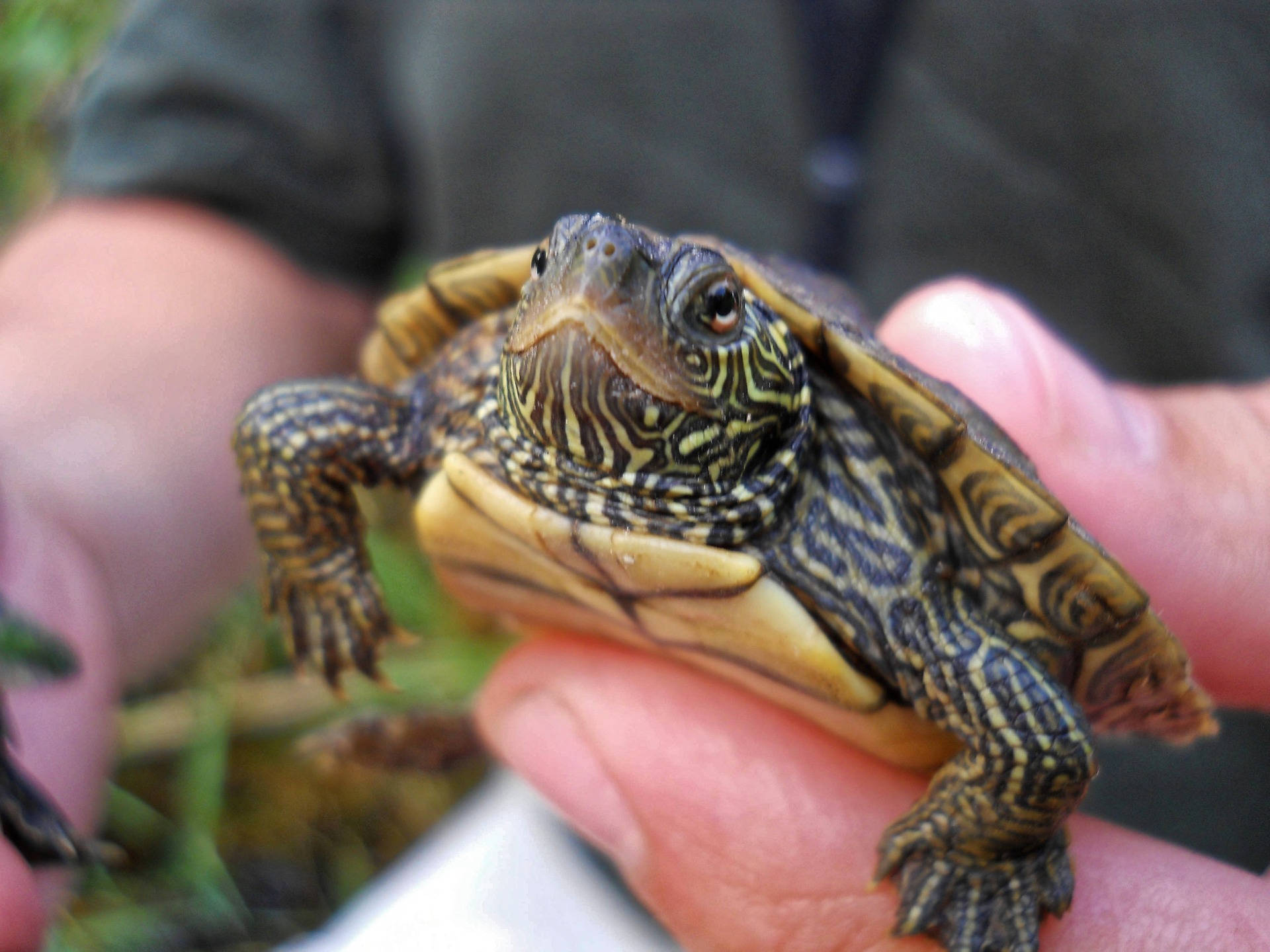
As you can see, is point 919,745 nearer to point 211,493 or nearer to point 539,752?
point 539,752

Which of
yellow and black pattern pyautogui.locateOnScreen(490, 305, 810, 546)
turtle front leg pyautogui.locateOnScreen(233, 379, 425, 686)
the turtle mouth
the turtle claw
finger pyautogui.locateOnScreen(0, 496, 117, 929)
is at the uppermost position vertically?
the turtle mouth

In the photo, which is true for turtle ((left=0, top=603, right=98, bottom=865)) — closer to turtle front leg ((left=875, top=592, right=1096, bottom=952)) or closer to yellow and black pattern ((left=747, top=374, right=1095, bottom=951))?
yellow and black pattern ((left=747, top=374, right=1095, bottom=951))

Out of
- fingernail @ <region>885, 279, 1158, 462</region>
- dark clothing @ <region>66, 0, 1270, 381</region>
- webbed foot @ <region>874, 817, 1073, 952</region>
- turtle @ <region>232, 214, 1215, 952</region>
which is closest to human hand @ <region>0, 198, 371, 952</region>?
dark clothing @ <region>66, 0, 1270, 381</region>

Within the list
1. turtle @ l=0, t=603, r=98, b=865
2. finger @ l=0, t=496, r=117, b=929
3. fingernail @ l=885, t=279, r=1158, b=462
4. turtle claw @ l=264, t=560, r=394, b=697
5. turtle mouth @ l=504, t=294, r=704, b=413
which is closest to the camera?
turtle mouth @ l=504, t=294, r=704, b=413

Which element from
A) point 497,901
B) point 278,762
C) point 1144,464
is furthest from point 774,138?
point 278,762

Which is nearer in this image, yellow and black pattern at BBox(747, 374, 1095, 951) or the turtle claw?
yellow and black pattern at BBox(747, 374, 1095, 951)

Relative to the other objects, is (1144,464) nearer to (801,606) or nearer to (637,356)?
(801,606)
